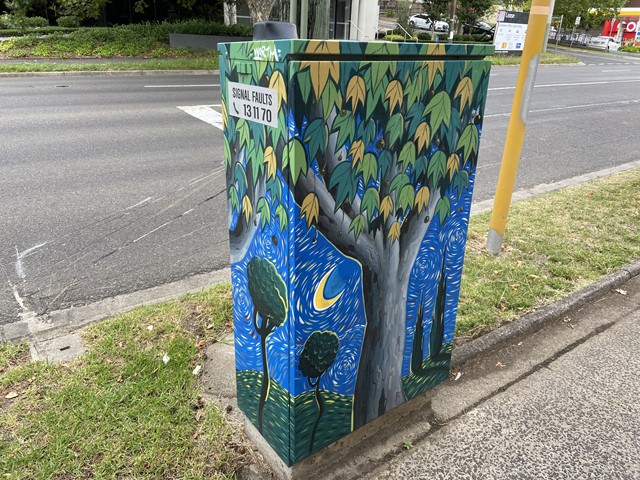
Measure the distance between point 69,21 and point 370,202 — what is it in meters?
24.7

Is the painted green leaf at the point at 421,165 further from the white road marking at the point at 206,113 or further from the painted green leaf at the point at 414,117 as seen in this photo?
the white road marking at the point at 206,113

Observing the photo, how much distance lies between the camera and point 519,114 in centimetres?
397

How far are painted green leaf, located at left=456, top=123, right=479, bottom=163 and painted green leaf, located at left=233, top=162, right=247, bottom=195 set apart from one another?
0.95 m

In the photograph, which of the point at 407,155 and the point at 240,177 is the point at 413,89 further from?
the point at 240,177

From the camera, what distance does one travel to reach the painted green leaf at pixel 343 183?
1779mm

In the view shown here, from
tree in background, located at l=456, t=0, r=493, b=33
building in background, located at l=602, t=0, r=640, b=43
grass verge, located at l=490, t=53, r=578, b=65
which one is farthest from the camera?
building in background, located at l=602, t=0, r=640, b=43

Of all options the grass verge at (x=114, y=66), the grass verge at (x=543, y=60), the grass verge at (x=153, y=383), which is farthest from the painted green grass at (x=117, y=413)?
the grass verge at (x=543, y=60)

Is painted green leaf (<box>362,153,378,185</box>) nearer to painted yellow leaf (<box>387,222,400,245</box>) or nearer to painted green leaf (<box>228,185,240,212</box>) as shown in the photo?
painted yellow leaf (<box>387,222,400,245</box>)

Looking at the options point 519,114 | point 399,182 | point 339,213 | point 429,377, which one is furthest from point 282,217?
point 519,114

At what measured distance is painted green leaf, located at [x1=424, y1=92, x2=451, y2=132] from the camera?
6.59 ft

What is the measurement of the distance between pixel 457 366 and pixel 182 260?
97.7 inches

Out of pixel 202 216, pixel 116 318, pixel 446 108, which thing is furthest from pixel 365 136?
pixel 202 216

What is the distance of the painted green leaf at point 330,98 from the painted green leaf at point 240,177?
1.49ft

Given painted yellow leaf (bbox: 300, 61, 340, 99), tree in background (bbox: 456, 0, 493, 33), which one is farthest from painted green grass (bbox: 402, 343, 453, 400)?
tree in background (bbox: 456, 0, 493, 33)
